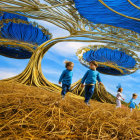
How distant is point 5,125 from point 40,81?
27.3 ft

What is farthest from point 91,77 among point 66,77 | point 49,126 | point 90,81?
point 49,126

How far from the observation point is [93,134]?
1.40 meters

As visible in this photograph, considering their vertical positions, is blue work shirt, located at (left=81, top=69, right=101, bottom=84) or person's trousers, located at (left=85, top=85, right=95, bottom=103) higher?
blue work shirt, located at (left=81, top=69, right=101, bottom=84)

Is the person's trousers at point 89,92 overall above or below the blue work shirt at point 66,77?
below

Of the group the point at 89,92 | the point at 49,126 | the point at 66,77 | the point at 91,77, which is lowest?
the point at 49,126

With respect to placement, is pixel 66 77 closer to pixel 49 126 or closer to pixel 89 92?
pixel 89 92

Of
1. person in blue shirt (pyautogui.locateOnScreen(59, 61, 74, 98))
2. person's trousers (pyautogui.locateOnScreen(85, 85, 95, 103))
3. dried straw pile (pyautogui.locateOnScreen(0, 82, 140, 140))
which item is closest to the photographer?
dried straw pile (pyautogui.locateOnScreen(0, 82, 140, 140))

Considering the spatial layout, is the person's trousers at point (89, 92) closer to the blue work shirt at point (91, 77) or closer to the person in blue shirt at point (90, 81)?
the person in blue shirt at point (90, 81)

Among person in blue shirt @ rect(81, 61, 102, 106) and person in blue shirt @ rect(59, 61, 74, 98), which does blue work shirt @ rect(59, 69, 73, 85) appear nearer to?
person in blue shirt @ rect(59, 61, 74, 98)

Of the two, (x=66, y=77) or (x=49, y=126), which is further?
(x=66, y=77)

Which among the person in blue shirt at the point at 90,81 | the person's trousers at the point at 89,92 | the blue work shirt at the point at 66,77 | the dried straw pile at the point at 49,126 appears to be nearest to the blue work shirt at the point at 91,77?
the person in blue shirt at the point at 90,81

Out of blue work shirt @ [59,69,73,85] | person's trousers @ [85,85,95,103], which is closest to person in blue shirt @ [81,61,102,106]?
person's trousers @ [85,85,95,103]

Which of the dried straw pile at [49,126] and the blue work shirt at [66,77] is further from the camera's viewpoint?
the blue work shirt at [66,77]

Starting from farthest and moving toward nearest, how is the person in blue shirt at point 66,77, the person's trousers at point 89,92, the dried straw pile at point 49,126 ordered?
the person in blue shirt at point 66,77 < the person's trousers at point 89,92 < the dried straw pile at point 49,126
